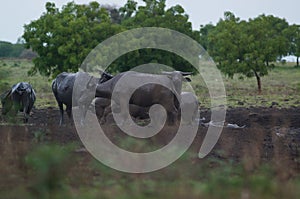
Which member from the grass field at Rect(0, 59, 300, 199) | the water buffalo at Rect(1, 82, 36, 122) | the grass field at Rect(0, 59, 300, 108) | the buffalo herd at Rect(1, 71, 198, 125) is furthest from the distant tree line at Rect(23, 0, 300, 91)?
the grass field at Rect(0, 59, 300, 199)

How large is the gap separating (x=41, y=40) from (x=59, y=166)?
2819cm

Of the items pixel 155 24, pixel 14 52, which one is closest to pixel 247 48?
pixel 155 24

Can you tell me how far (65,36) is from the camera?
33.1m

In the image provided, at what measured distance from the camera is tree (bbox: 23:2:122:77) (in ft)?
106

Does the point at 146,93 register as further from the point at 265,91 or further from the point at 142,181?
the point at 265,91

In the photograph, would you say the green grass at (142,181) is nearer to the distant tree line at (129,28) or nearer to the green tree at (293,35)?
the distant tree line at (129,28)

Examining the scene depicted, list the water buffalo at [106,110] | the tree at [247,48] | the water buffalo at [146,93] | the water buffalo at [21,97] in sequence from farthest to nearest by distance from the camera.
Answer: the tree at [247,48]
the water buffalo at [21,97]
the water buffalo at [106,110]
the water buffalo at [146,93]

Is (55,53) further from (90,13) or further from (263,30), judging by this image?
(263,30)

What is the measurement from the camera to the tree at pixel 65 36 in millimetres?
32188

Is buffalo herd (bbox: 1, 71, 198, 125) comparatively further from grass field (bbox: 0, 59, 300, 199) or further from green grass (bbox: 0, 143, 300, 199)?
green grass (bbox: 0, 143, 300, 199)

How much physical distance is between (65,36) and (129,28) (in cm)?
416

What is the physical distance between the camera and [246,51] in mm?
35469

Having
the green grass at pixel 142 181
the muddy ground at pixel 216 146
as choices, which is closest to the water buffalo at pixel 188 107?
the muddy ground at pixel 216 146

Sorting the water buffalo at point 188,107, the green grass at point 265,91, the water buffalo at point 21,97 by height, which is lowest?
the green grass at point 265,91
